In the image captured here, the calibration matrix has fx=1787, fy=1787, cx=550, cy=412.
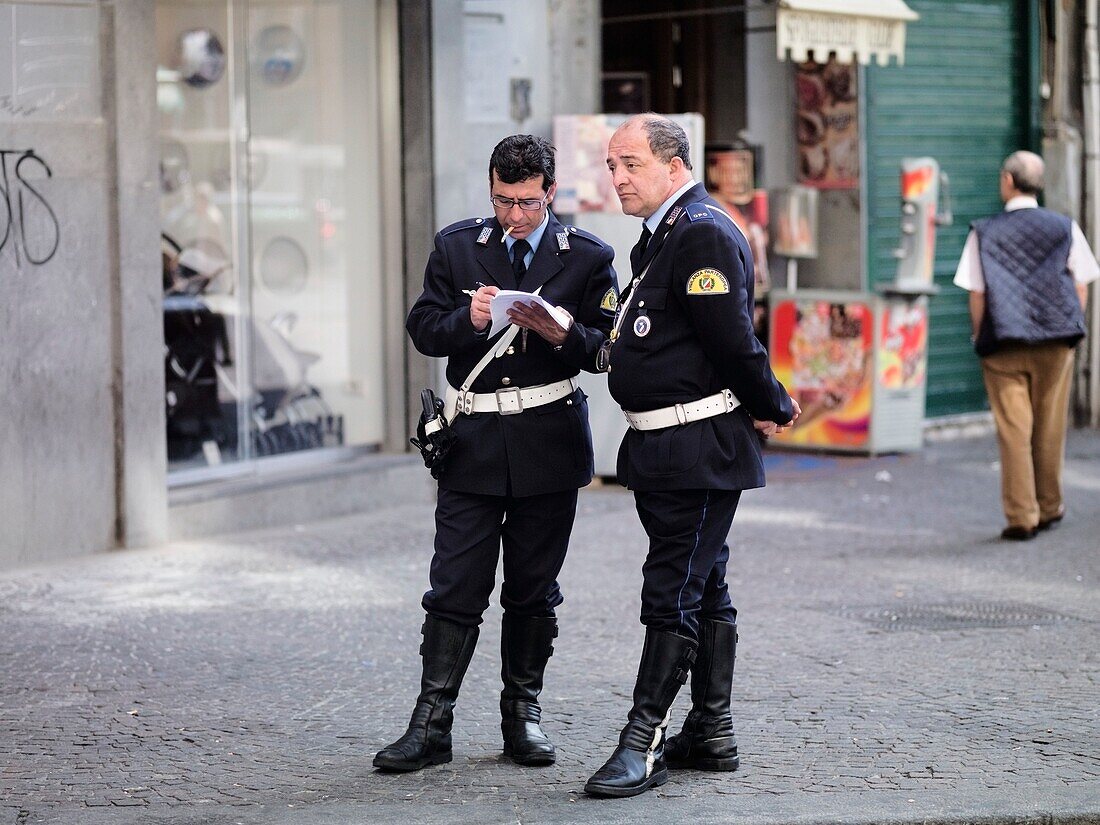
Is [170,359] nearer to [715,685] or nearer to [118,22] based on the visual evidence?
[118,22]

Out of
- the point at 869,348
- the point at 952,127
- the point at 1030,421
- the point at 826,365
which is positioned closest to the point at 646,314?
the point at 1030,421

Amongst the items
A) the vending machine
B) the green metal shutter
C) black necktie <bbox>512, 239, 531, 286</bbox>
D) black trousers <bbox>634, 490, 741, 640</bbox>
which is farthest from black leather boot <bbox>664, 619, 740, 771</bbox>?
the green metal shutter

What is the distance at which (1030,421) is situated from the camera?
9.28 metres

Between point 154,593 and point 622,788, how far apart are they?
11.4ft

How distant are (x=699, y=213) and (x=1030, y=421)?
487 cm

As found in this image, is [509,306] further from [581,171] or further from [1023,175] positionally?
[581,171]

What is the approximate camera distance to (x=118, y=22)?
8.50 m

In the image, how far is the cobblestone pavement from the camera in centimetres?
498

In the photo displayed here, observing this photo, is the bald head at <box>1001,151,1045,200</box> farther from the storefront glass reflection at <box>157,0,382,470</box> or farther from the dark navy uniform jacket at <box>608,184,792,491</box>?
the dark navy uniform jacket at <box>608,184,792,491</box>

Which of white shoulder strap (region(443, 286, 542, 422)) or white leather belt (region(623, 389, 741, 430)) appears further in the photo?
white shoulder strap (region(443, 286, 542, 422))

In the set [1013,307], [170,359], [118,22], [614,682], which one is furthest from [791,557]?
[118,22]

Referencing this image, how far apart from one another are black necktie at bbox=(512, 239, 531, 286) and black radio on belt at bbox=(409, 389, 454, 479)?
0.45 meters

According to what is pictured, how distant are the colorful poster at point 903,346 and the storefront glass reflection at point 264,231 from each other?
3.64 m

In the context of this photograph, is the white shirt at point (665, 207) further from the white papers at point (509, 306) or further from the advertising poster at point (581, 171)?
the advertising poster at point (581, 171)
